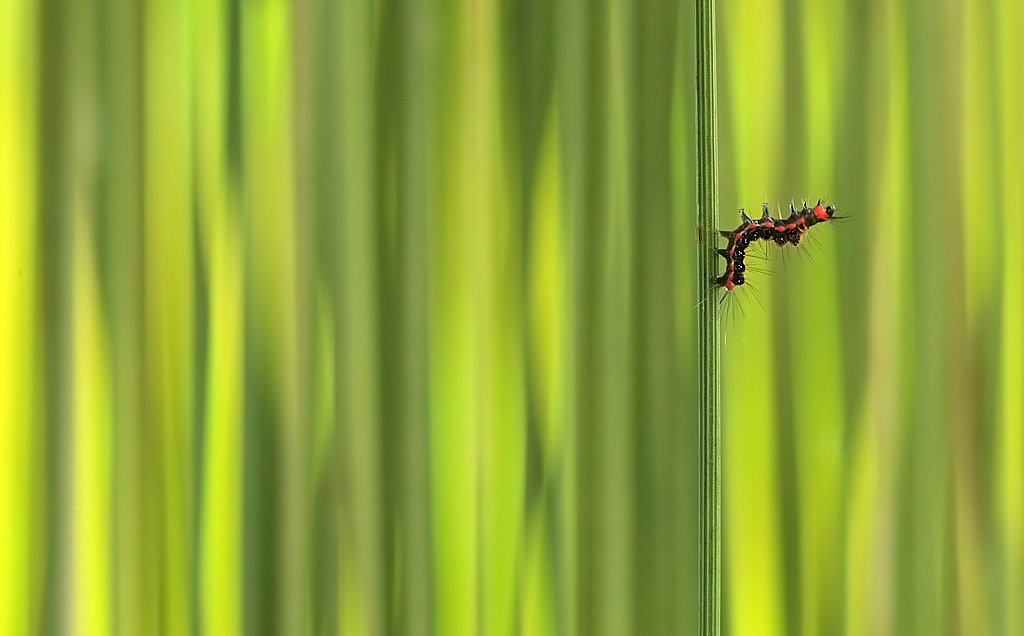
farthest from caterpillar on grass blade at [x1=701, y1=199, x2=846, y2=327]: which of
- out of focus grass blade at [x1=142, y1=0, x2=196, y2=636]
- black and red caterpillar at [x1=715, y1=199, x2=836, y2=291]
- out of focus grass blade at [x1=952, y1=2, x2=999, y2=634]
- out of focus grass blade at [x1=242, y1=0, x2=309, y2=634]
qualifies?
out of focus grass blade at [x1=142, y1=0, x2=196, y2=636]

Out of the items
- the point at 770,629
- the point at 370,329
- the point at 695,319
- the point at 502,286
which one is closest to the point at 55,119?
the point at 370,329

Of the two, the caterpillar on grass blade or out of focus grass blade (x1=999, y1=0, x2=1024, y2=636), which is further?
out of focus grass blade (x1=999, y1=0, x2=1024, y2=636)

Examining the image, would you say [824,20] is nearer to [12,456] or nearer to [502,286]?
[502,286]

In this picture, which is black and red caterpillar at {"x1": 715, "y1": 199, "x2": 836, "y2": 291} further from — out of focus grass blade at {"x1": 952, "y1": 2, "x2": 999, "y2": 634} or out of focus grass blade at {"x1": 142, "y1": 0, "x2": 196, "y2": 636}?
out of focus grass blade at {"x1": 142, "y1": 0, "x2": 196, "y2": 636}

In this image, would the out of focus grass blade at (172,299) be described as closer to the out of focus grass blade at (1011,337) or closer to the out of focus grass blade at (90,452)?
the out of focus grass blade at (90,452)

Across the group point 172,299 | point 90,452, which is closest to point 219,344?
point 172,299

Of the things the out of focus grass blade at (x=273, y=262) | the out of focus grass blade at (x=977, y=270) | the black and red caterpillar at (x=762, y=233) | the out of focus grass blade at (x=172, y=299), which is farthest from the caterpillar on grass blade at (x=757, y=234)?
the out of focus grass blade at (x=172, y=299)
